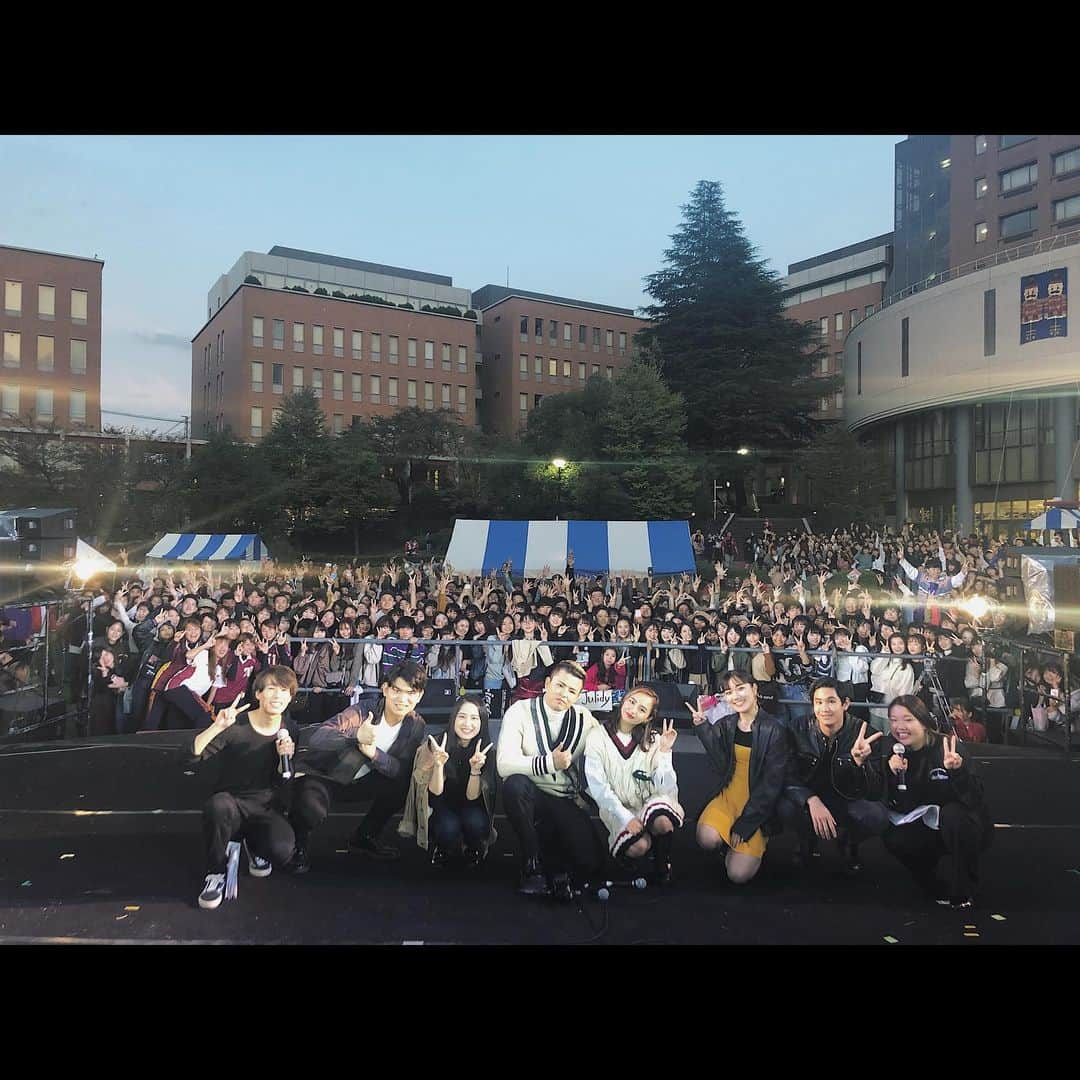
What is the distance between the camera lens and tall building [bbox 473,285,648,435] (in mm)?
37938

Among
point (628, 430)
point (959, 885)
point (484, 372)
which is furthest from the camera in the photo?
point (484, 372)

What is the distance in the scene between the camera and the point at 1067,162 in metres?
32.8

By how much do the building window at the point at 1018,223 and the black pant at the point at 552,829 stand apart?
3879 centimetres

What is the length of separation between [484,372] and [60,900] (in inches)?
1430

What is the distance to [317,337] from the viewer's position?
30.9m

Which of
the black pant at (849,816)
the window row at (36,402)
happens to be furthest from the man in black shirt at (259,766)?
the window row at (36,402)

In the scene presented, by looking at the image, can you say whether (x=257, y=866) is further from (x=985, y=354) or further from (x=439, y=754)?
(x=985, y=354)

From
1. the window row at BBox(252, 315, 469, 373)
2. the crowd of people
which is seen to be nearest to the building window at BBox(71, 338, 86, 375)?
the window row at BBox(252, 315, 469, 373)

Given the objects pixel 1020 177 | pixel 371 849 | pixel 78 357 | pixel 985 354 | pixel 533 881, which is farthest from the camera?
pixel 1020 177

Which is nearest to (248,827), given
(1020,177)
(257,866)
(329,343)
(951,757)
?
(257,866)

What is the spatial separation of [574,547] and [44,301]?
18.6 metres

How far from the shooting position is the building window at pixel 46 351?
77.3 feet
